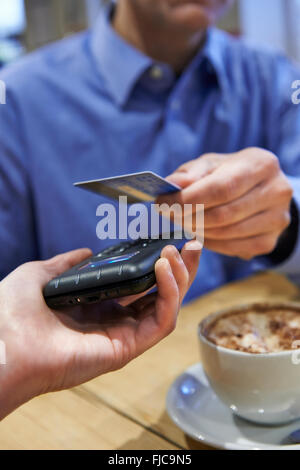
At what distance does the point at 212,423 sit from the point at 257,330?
8 centimetres

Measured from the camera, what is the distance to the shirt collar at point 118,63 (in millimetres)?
758

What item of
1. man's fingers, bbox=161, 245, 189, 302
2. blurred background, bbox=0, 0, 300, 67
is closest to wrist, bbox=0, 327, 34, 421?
man's fingers, bbox=161, 245, 189, 302

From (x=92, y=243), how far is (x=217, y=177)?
33 cm

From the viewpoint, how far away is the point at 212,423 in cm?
38

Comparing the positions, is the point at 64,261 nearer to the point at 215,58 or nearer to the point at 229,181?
the point at 229,181

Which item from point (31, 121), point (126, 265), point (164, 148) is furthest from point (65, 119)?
point (126, 265)

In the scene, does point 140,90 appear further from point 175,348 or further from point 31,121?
point 175,348

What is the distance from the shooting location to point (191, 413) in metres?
0.39

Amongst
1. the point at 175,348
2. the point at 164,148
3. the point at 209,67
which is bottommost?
the point at 175,348

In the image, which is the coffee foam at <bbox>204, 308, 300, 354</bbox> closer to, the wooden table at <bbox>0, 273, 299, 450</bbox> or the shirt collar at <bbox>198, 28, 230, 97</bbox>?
the wooden table at <bbox>0, 273, 299, 450</bbox>

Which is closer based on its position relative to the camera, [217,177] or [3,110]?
[217,177]

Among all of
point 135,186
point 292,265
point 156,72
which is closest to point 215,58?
point 156,72

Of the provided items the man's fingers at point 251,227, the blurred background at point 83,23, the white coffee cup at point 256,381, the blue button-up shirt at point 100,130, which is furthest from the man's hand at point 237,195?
the blurred background at point 83,23

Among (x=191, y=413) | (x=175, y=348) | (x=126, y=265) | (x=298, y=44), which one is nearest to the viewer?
(x=126, y=265)
